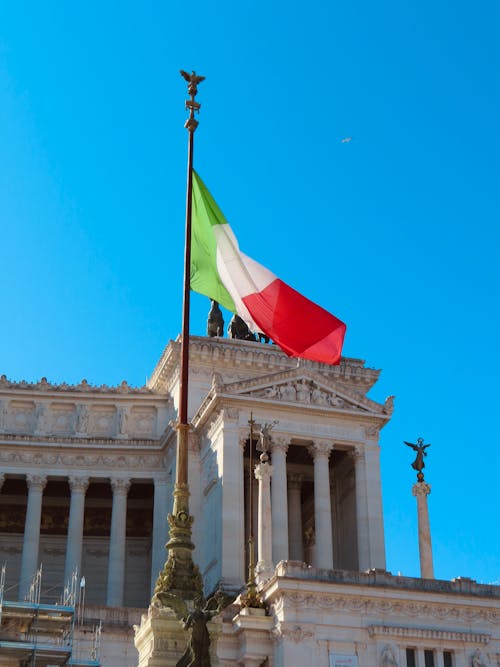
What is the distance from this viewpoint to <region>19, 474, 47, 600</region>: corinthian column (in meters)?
63.3

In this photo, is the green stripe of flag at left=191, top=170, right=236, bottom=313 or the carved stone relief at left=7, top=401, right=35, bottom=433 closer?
the green stripe of flag at left=191, top=170, right=236, bottom=313

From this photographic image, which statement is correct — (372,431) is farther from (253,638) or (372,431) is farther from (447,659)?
(253,638)

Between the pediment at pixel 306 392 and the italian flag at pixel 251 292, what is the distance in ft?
71.9

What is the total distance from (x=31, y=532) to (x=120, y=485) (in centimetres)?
598

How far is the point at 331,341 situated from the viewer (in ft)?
121

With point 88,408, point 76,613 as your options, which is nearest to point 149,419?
point 88,408

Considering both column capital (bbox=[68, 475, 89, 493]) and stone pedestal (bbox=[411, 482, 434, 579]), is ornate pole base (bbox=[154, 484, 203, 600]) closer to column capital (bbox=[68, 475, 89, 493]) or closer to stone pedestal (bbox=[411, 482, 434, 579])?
stone pedestal (bbox=[411, 482, 434, 579])

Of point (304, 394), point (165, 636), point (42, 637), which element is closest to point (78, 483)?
point (304, 394)

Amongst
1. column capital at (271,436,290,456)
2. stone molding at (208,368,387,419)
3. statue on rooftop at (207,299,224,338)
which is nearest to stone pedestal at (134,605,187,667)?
stone molding at (208,368,387,419)

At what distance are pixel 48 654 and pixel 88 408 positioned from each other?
2806 centimetres

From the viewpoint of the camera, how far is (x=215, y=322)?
7238cm

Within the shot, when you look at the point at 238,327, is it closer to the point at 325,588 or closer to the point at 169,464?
the point at 169,464

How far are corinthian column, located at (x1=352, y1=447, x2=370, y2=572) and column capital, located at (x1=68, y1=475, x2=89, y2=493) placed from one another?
56.0 feet

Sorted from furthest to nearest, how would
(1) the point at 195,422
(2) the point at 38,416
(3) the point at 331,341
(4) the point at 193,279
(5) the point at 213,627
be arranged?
(2) the point at 38,416, (1) the point at 195,422, (3) the point at 331,341, (4) the point at 193,279, (5) the point at 213,627
